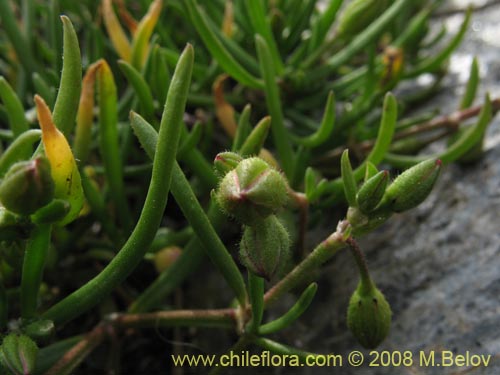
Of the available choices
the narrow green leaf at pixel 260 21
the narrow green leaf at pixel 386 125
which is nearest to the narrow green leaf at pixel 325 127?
the narrow green leaf at pixel 386 125

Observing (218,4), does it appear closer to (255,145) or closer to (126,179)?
(126,179)

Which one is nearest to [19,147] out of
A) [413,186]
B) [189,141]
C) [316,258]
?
[189,141]

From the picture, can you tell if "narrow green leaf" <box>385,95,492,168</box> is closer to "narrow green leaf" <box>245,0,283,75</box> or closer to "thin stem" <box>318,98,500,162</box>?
"thin stem" <box>318,98,500,162</box>

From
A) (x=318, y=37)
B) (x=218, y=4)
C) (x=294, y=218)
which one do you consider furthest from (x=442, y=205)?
(x=218, y=4)

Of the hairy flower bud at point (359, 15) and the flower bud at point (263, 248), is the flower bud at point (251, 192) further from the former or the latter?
the hairy flower bud at point (359, 15)

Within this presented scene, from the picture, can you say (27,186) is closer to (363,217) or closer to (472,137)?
(363,217)

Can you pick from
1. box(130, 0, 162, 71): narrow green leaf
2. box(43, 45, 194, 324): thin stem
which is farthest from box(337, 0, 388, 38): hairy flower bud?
box(43, 45, 194, 324): thin stem
